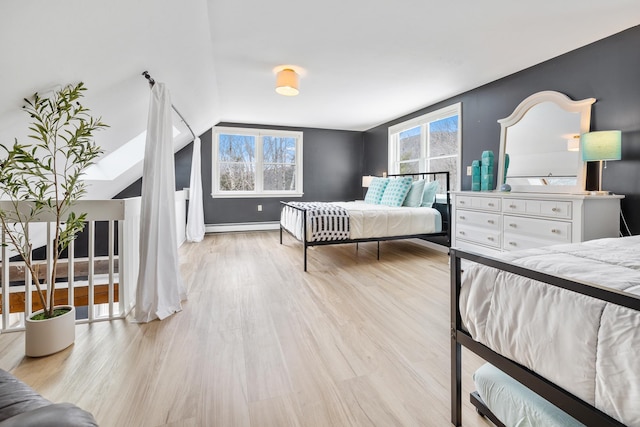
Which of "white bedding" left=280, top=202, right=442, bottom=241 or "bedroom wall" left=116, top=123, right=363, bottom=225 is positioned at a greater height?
"bedroom wall" left=116, top=123, right=363, bottom=225

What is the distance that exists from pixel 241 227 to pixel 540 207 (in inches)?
199

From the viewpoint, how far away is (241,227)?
6.13 meters

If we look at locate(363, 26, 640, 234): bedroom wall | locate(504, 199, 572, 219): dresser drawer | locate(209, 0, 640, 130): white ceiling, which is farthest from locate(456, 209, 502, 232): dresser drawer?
locate(209, 0, 640, 130): white ceiling

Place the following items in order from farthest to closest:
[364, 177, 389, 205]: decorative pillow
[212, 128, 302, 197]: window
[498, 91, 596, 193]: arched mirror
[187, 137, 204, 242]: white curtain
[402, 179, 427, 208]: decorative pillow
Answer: [212, 128, 302, 197]: window → [187, 137, 204, 242]: white curtain → [364, 177, 389, 205]: decorative pillow → [402, 179, 427, 208]: decorative pillow → [498, 91, 596, 193]: arched mirror

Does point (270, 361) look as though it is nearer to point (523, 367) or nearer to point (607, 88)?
point (523, 367)

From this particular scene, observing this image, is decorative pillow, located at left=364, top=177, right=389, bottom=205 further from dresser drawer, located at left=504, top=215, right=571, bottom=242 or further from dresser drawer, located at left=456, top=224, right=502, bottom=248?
dresser drawer, located at left=504, top=215, right=571, bottom=242

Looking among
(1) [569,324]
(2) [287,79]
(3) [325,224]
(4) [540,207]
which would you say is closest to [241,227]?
(3) [325,224]

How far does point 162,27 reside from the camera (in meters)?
2.04

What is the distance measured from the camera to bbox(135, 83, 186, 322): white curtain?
2230 mm

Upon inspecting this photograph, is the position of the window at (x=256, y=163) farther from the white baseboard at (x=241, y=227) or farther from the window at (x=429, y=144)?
the window at (x=429, y=144)

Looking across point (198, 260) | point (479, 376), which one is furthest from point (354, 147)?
point (479, 376)

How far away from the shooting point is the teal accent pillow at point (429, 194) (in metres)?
4.34

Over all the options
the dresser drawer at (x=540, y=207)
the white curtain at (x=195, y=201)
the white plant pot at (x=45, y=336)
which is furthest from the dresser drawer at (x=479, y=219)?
the white curtain at (x=195, y=201)

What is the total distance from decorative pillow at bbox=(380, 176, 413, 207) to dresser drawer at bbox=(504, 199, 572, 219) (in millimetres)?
1610
